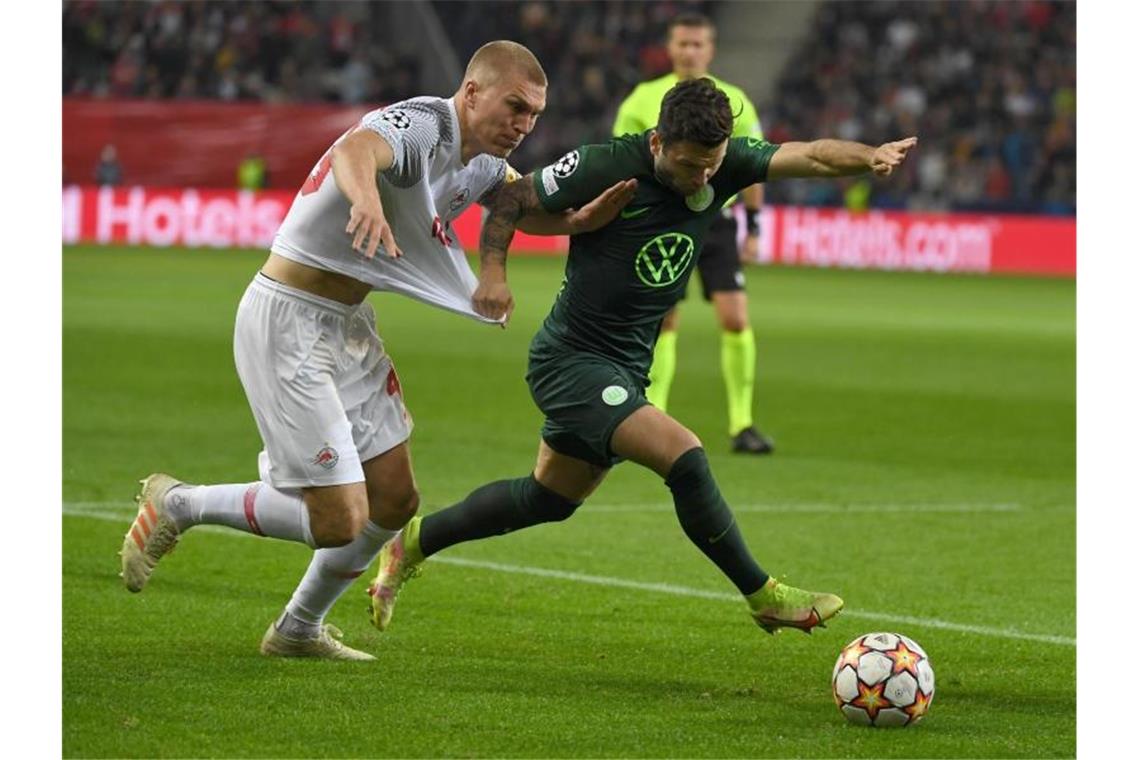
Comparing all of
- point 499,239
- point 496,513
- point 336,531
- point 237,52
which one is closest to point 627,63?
point 237,52

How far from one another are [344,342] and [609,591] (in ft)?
6.52

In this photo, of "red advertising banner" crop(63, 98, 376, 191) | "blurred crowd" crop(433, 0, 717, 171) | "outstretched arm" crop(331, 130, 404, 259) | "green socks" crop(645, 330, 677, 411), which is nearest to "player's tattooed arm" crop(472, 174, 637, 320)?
"outstretched arm" crop(331, 130, 404, 259)

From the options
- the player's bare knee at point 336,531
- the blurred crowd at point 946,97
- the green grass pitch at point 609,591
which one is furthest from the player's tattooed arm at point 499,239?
the blurred crowd at point 946,97

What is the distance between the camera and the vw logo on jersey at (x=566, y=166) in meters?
6.30

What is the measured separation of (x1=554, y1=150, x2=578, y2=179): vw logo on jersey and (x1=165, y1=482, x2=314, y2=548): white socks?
134 cm

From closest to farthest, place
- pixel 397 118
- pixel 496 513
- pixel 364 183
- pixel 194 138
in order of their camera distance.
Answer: pixel 364 183 → pixel 397 118 → pixel 496 513 → pixel 194 138

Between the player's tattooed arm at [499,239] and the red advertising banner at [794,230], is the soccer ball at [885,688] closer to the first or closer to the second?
the player's tattooed arm at [499,239]

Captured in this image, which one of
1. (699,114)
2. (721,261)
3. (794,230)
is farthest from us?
(794,230)

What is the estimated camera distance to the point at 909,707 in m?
5.35

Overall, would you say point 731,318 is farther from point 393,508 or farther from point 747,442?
point 393,508

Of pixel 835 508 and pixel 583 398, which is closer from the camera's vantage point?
pixel 583 398

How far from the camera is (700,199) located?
6270 millimetres

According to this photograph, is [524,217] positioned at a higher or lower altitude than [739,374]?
higher

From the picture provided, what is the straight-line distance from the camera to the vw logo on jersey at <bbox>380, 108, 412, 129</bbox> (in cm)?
563
